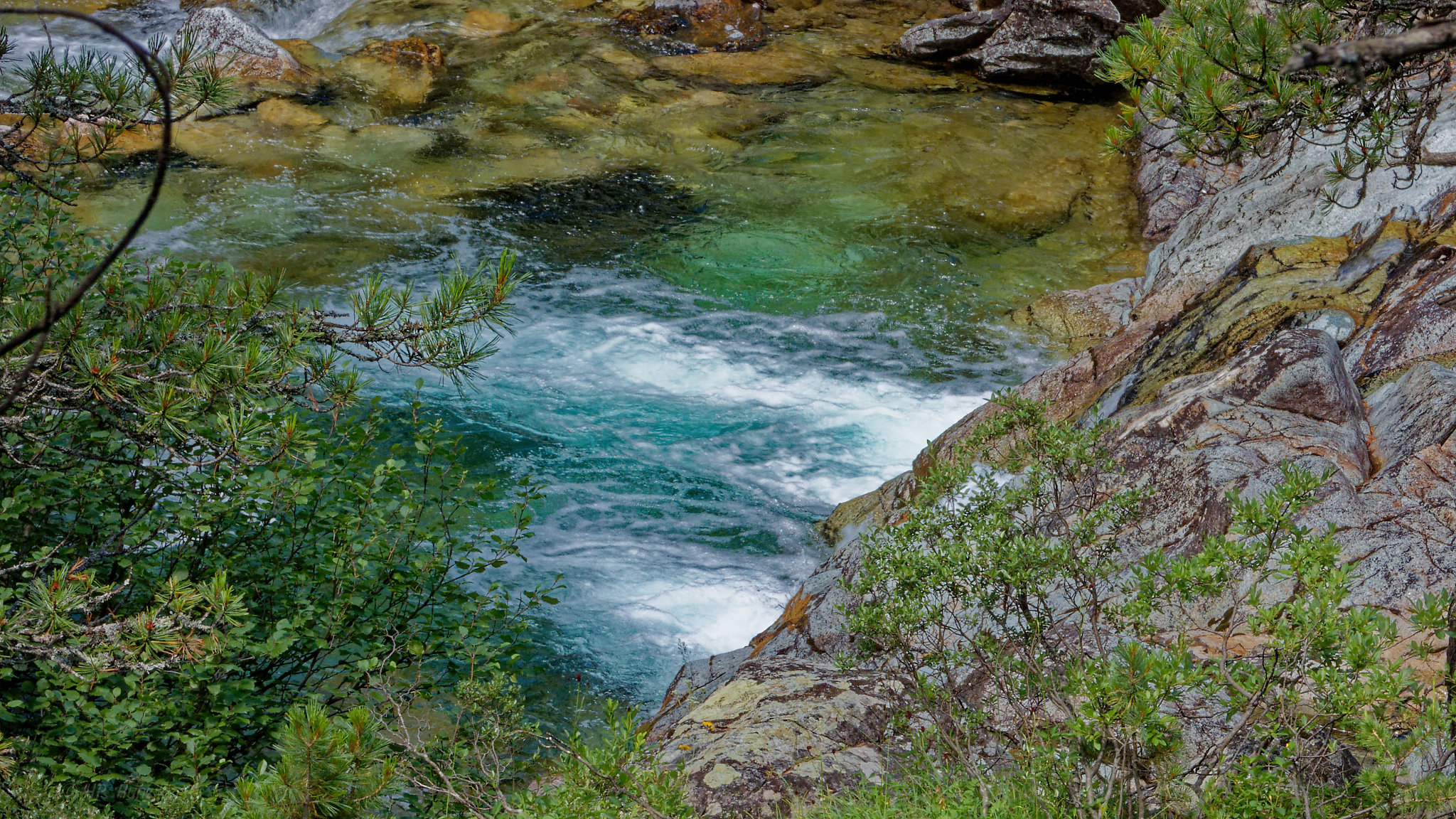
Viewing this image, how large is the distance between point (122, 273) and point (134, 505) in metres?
1.01

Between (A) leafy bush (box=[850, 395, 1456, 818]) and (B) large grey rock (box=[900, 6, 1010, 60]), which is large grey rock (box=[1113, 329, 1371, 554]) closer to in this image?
(A) leafy bush (box=[850, 395, 1456, 818])

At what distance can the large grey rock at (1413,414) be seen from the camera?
4.61 meters

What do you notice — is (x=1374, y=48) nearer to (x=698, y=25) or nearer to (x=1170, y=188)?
(x=1170, y=188)

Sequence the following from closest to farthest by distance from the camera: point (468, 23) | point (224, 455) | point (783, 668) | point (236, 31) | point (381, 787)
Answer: point (381, 787) → point (224, 455) → point (783, 668) → point (236, 31) → point (468, 23)

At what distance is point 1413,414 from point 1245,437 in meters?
0.81

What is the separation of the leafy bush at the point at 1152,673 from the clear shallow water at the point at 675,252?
3147 millimetres

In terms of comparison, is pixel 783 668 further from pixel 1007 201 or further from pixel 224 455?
pixel 1007 201

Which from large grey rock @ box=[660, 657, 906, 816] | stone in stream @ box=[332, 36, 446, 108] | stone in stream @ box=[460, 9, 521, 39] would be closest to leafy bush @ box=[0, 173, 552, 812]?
large grey rock @ box=[660, 657, 906, 816]

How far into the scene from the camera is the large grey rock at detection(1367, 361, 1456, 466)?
4609mm

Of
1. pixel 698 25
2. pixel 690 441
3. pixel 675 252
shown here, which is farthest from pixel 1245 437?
pixel 698 25

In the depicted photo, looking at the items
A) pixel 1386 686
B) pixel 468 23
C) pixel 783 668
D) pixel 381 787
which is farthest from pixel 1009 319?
pixel 468 23

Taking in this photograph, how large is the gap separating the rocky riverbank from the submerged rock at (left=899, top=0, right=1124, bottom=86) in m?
9.51

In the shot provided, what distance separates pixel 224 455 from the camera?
10.2ft

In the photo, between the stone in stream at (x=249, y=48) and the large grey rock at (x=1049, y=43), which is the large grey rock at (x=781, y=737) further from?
the large grey rock at (x=1049, y=43)
